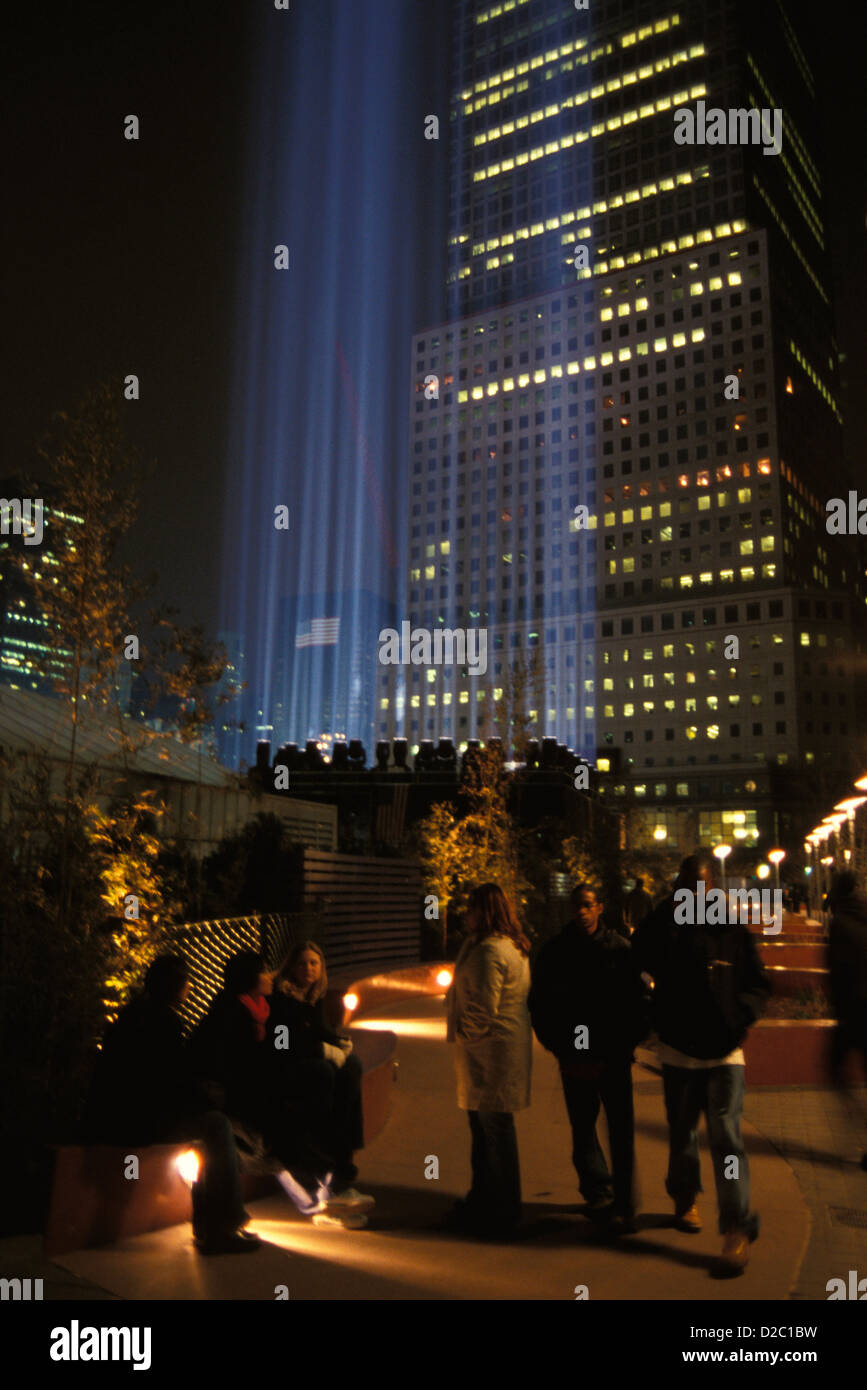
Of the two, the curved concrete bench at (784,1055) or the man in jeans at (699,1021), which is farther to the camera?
the curved concrete bench at (784,1055)

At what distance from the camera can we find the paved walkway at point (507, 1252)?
470cm

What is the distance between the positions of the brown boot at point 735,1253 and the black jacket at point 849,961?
240cm

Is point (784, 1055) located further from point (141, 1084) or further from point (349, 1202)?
point (141, 1084)

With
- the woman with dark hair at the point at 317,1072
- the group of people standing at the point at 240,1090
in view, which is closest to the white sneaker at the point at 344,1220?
the group of people standing at the point at 240,1090

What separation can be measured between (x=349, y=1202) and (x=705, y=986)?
91.9 inches

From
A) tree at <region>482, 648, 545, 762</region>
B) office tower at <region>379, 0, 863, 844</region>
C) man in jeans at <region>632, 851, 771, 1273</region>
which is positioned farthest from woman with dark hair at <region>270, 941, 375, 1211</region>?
office tower at <region>379, 0, 863, 844</region>

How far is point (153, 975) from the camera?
553 centimetres

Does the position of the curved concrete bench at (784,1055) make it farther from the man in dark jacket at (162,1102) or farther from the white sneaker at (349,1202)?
the man in dark jacket at (162,1102)

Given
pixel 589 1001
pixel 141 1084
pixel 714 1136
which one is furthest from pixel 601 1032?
pixel 141 1084

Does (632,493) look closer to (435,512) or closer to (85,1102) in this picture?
(435,512)

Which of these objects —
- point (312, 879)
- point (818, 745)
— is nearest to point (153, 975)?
point (312, 879)

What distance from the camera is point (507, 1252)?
17.2 feet
